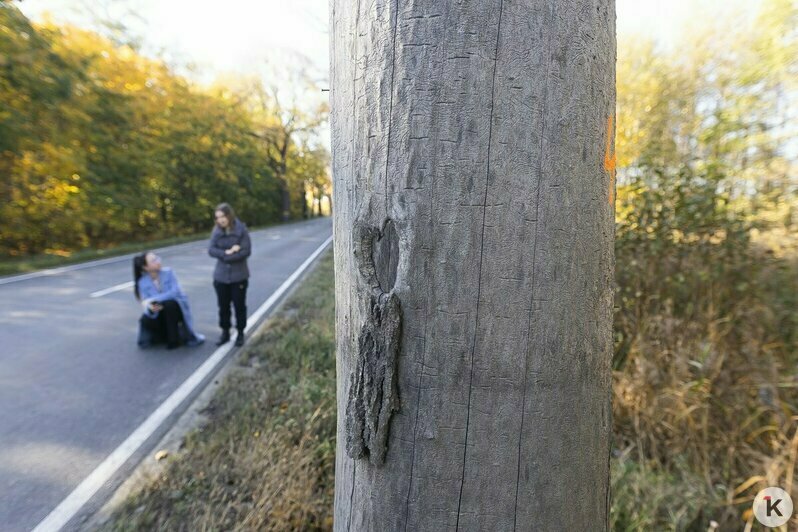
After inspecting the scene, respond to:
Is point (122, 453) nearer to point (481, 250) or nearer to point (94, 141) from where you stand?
point (481, 250)

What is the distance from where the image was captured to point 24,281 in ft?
32.8

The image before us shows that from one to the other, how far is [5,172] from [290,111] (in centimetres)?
2192

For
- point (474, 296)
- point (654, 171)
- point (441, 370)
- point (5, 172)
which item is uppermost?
point (5, 172)

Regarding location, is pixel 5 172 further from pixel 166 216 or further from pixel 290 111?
pixel 290 111

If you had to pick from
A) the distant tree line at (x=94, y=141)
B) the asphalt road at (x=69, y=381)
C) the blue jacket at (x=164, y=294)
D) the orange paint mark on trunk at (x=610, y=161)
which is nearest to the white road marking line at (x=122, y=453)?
the asphalt road at (x=69, y=381)

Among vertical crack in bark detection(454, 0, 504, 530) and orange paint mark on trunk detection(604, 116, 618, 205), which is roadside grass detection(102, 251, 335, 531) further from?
orange paint mark on trunk detection(604, 116, 618, 205)

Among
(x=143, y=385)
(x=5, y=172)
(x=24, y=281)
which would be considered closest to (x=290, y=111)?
(x=5, y=172)

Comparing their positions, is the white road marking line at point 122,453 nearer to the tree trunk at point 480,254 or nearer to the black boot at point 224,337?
Result: the black boot at point 224,337

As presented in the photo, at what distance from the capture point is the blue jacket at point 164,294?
17.4 feet

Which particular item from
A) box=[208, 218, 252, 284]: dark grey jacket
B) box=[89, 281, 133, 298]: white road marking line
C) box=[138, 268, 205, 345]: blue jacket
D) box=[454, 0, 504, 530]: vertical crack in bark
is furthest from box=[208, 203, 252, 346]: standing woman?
box=[454, 0, 504, 530]: vertical crack in bark

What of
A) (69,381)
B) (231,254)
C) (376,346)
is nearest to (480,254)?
(376,346)

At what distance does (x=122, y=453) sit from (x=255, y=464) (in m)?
1.30

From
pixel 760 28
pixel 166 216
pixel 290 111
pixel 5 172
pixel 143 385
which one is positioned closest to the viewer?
pixel 760 28

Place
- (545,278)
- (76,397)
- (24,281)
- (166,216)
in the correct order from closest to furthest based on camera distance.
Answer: (545,278) → (76,397) → (24,281) → (166,216)
